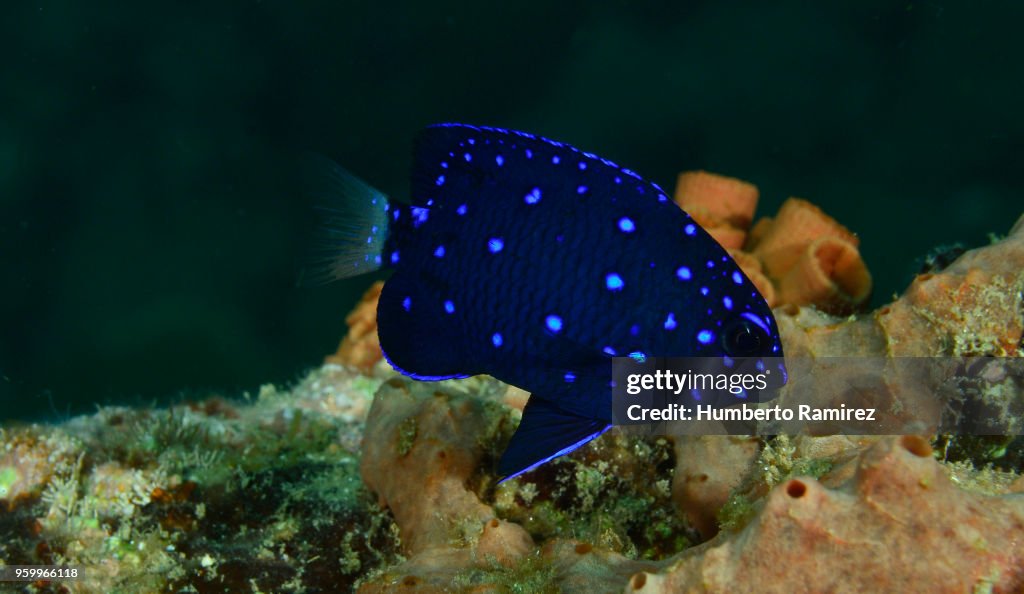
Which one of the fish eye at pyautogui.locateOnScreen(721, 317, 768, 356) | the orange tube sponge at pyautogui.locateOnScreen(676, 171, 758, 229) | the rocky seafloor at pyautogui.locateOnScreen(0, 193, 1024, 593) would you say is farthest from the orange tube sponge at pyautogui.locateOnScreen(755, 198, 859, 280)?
the fish eye at pyautogui.locateOnScreen(721, 317, 768, 356)

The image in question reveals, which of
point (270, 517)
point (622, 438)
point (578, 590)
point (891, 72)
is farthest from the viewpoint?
point (891, 72)

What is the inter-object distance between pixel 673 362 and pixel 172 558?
303cm

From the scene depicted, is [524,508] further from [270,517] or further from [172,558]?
[172,558]

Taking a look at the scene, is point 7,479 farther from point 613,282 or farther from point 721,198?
point 721,198

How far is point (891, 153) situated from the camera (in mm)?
17000

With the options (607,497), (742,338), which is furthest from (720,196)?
(742,338)

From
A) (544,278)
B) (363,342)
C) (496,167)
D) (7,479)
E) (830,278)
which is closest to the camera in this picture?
(544,278)

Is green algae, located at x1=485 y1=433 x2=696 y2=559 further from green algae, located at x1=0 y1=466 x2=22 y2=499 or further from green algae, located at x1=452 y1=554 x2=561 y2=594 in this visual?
green algae, located at x1=0 y1=466 x2=22 y2=499

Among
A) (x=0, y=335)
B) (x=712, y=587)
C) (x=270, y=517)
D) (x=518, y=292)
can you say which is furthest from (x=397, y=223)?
(x=0, y=335)

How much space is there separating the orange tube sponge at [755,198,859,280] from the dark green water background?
11.2m

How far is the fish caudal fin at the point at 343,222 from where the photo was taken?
9.12 ft

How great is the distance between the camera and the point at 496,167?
2.61 metres

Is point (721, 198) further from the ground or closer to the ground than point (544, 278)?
closer to the ground

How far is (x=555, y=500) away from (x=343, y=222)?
69.7 inches
